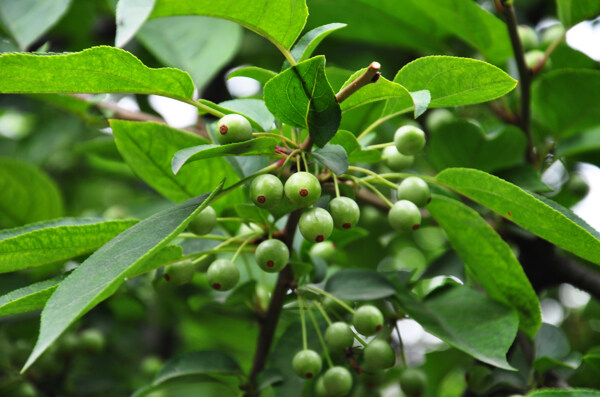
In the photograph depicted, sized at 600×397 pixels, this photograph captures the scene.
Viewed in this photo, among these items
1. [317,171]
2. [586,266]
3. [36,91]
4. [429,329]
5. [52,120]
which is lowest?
[52,120]

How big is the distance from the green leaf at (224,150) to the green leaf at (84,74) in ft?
0.41

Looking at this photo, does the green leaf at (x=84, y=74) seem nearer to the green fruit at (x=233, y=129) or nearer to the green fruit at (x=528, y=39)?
the green fruit at (x=233, y=129)

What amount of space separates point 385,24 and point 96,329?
4.71 feet

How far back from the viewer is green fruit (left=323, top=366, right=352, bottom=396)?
1.30 meters

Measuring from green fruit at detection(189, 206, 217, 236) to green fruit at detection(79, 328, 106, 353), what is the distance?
114 centimetres

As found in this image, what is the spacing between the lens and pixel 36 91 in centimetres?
92

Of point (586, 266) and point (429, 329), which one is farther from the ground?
point (429, 329)

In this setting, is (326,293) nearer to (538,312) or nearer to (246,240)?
(246,240)

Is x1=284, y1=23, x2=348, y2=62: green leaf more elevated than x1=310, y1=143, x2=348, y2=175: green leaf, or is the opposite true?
x1=284, y1=23, x2=348, y2=62: green leaf

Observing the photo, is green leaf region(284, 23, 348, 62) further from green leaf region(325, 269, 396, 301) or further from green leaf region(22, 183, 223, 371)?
green leaf region(325, 269, 396, 301)

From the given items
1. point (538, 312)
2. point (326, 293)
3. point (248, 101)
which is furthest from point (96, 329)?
point (538, 312)

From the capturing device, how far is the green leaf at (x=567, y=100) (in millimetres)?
1661

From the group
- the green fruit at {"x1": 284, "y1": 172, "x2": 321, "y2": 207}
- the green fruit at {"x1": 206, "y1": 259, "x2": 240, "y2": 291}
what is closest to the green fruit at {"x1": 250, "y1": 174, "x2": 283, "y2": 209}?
the green fruit at {"x1": 284, "y1": 172, "x2": 321, "y2": 207}

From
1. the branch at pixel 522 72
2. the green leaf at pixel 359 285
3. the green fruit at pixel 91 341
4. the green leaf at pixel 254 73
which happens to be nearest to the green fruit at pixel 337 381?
the green leaf at pixel 359 285
